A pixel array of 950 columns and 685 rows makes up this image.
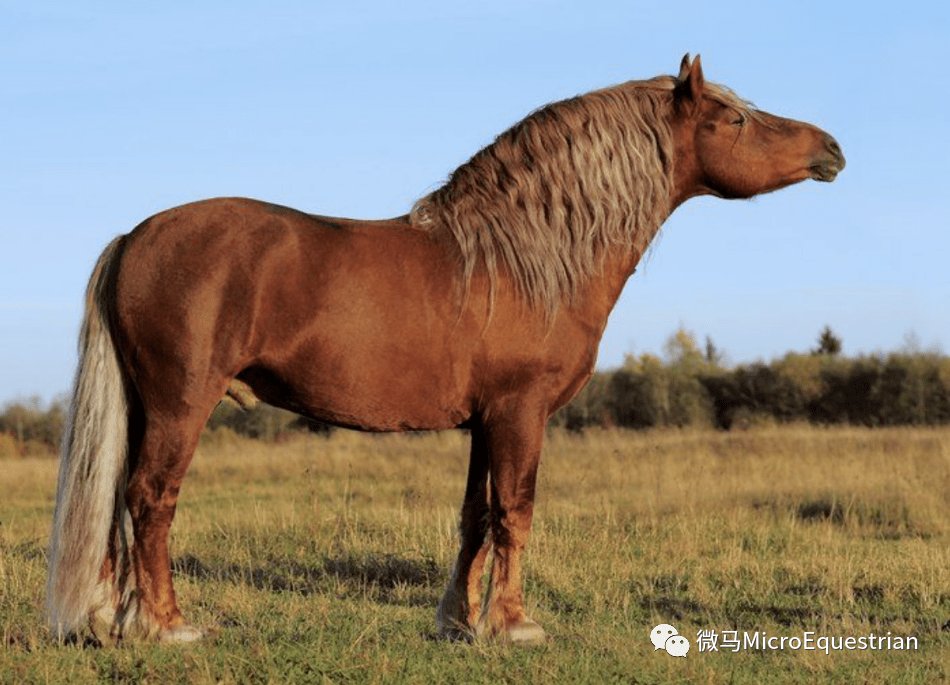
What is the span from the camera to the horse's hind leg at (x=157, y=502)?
5012 mm

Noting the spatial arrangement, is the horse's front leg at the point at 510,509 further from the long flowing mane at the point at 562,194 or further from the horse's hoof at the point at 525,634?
the long flowing mane at the point at 562,194

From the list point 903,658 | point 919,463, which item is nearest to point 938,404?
point 919,463

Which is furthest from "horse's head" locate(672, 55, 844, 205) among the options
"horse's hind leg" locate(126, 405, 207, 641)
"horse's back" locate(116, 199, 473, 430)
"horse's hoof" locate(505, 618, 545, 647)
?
"horse's hind leg" locate(126, 405, 207, 641)

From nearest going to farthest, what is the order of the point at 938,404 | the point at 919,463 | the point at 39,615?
the point at 39,615
the point at 919,463
the point at 938,404

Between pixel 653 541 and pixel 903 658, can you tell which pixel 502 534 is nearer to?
pixel 903 658

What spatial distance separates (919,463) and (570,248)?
38.7ft

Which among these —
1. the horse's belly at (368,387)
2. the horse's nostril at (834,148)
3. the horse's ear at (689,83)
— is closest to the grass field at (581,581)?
the horse's belly at (368,387)

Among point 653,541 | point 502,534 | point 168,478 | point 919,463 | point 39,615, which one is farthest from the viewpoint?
point 919,463

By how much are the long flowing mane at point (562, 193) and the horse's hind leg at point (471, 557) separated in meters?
0.92

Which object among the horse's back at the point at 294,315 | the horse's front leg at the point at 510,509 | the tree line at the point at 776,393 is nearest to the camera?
the horse's back at the point at 294,315

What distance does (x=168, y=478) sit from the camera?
5.02 metres

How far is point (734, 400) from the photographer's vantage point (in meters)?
33.0

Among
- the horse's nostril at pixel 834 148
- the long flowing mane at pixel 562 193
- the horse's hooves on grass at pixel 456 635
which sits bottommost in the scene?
the horse's hooves on grass at pixel 456 635

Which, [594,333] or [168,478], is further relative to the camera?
[594,333]
